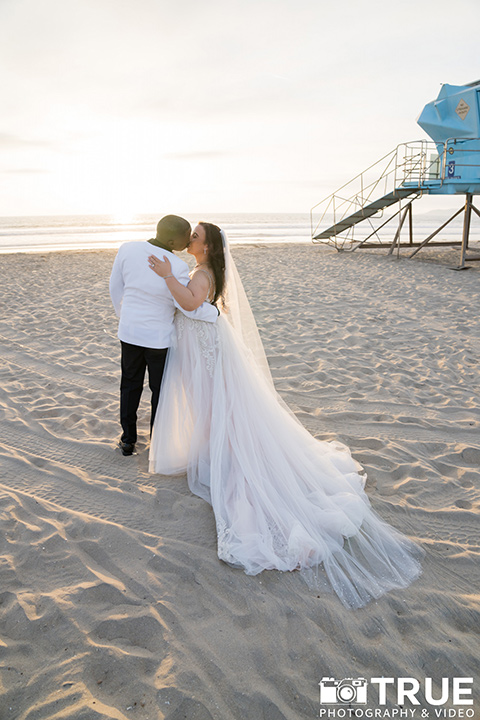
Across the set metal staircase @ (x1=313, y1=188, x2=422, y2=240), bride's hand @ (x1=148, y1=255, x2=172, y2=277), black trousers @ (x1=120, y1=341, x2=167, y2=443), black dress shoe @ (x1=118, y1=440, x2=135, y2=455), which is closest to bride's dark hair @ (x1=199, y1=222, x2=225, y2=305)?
bride's hand @ (x1=148, y1=255, x2=172, y2=277)

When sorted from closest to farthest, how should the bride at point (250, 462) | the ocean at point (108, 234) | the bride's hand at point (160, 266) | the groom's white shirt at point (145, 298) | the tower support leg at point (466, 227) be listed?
the bride at point (250, 462) < the bride's hand at point (160, 266) < the groom's white shirt at point (145, 298) < the tower support leg at point (466, 227) < the ocean at point (108, 234)

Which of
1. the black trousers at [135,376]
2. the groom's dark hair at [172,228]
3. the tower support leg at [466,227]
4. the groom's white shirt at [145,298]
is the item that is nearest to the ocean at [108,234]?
the tower support leg at [466,227]

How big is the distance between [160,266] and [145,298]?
12.4 inches

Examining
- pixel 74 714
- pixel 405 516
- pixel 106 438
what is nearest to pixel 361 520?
pixel 405 516

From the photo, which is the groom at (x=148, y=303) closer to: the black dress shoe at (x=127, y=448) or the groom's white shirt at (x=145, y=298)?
the groom's white shirt at (x=145, y=298)

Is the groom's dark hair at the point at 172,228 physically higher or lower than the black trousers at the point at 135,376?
higher

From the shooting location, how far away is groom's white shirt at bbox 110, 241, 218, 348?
311cm

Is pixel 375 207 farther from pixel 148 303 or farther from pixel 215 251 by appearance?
pixel 148 303

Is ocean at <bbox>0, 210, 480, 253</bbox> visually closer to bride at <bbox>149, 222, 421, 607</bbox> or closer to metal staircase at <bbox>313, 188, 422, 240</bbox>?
metal staircase at <bbox>313, 188, 422, 240</bbox>

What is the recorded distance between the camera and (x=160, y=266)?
3004mm

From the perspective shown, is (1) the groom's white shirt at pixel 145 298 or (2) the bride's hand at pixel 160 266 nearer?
(2) the bride's hand at pixel 160 266
